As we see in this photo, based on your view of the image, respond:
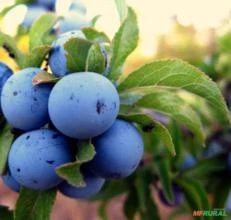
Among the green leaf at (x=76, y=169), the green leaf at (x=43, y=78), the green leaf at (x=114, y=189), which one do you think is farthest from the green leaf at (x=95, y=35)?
the green leaf at (x=114, y=189)

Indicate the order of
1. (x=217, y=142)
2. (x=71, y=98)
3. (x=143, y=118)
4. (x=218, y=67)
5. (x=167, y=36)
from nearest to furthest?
(x=71, y=98) → (x=143, y=118) → (x=217, y=142) → (x=218, y=67) → (x=167, y=36)

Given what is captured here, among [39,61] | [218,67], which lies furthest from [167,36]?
[39,61]

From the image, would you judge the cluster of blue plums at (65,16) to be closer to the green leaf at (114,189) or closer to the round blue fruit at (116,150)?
the round blue fruit at (116,150)

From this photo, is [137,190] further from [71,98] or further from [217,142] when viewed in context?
[71,98]

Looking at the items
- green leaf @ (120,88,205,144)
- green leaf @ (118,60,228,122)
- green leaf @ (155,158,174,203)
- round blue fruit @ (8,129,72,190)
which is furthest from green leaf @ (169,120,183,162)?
round blue fruit @ (8,129,72,190)

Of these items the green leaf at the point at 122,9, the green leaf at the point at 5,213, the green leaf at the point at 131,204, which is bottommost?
the green leaf at the point at 131,204

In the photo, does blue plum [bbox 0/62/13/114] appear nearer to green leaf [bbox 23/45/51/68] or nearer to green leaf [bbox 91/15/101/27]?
green leaf [bbox 23/45/51/68]
